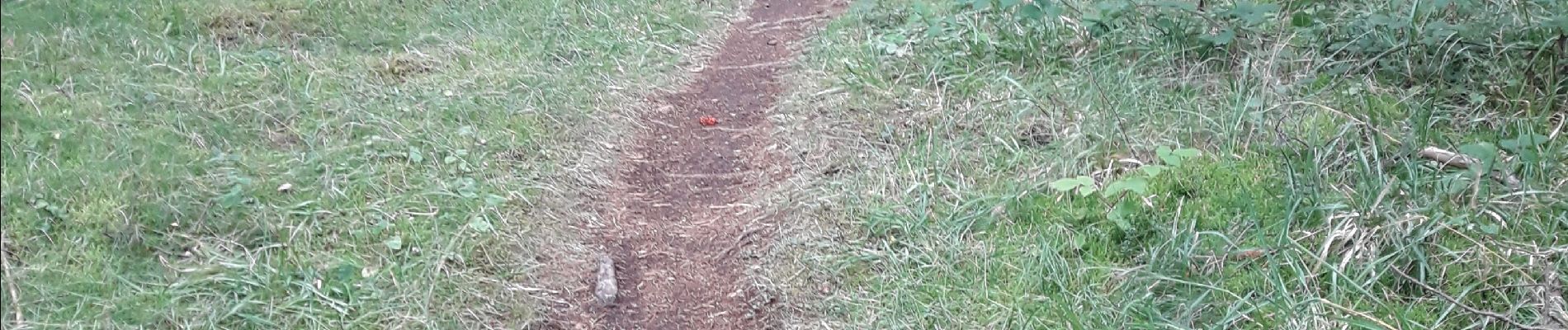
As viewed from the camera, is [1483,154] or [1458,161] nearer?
[1483,154]

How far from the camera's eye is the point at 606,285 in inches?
136

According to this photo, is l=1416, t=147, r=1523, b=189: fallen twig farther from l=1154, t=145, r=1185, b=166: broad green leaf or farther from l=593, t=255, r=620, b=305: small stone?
l=593, t=255, r=620, b=305: small stone

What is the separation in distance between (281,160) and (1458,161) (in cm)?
380

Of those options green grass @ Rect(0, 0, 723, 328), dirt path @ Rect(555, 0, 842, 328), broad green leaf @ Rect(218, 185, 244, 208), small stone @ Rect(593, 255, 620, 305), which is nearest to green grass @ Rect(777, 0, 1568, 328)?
dirt path @ Rect(555, 0, 842, 328)

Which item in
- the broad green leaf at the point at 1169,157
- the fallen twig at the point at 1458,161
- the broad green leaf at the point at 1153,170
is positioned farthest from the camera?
the broad green leaf at the point at 1169,157

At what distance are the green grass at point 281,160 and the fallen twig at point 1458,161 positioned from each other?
2.83m

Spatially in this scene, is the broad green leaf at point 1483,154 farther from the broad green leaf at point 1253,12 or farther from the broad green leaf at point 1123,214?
the broad green leaf at point 1253,12

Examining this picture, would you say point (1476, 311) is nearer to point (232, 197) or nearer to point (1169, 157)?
point (1169, 157)

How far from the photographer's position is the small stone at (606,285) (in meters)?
3.42

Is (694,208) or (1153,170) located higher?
(1153,170)

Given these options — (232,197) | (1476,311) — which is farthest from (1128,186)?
(232,197)

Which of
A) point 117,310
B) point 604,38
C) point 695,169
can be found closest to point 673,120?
point 695,169

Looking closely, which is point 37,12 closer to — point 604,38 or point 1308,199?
point 604,38

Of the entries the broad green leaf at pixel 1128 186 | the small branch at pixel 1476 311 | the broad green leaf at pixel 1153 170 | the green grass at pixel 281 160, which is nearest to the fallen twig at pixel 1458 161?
the small branch at pixel 1476 311
